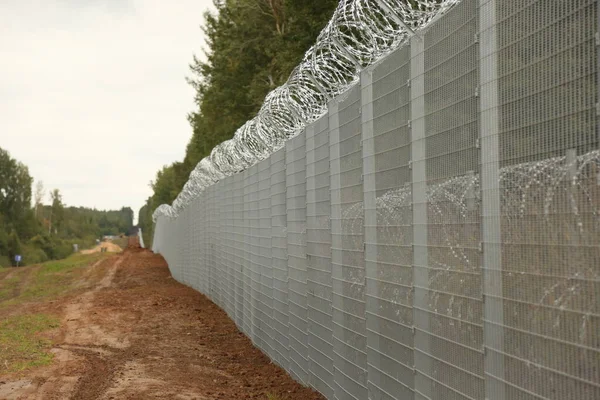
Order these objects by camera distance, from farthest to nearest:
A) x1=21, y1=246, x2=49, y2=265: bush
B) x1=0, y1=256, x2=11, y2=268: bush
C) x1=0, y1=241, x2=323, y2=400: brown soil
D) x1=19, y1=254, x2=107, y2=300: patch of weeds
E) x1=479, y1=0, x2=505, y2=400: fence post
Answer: x1=21, y1=246, x2=49, y2=265: bush, x1=0, y1=256, x2=11, y2=268: bush, x1=19, y1=254, x2=107, y2=300: patch of weeds, x1=0, y1=241, x2=323, y2=400: brown soil, x1=479, y1=0, x2=505, y2=400: fence post

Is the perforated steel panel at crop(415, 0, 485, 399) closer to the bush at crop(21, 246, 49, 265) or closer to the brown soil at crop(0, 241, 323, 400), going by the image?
the brown soil at crop(0, 241, 323, 400)

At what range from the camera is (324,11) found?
23.8 m

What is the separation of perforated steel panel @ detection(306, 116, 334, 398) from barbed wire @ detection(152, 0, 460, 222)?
333 mm

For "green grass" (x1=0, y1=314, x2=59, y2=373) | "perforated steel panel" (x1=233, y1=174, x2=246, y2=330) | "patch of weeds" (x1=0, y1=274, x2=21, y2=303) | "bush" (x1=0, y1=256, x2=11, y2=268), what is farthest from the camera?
"bush" (x1=0, y1=256, x2=11, y2=268)

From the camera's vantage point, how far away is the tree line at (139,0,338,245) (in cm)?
2411

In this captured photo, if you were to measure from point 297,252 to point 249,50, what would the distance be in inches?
955

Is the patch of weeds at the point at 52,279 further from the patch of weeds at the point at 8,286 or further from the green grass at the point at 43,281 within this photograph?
the patch of weeds at the point at 8,286

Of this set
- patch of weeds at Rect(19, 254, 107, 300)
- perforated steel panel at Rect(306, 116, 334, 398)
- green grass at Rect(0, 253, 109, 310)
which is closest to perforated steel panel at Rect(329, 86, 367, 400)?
perforated steel panel at Rect(306, 116, 334, 398)

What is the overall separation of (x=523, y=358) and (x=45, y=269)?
141 ft

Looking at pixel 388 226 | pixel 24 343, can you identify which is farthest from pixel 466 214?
pixel 24 343

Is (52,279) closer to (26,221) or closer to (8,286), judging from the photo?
(8,286)

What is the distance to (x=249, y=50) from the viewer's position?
31.7 m

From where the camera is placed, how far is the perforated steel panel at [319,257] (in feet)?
22.7

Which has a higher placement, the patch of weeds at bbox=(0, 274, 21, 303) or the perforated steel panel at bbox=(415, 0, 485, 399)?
A: the perforated steel panel at bbox=(415, 0, 485, 399)
